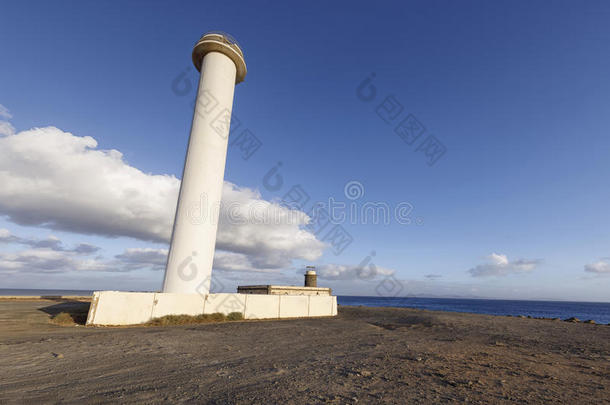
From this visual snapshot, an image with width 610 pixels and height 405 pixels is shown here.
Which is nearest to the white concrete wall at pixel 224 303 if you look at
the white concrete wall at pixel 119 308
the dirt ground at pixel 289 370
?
the white concrete wall at pixel 119 308

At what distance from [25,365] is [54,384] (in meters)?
2.27

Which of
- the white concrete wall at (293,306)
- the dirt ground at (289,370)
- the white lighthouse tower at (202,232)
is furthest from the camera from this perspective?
the white concrete wall at (293,306)

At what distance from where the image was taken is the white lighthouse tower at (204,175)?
17.7 meters

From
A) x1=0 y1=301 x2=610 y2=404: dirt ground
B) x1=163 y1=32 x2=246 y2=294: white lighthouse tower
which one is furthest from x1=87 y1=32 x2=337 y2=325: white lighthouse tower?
x1=0 y1=301 x2=610 y2=404: dirt ground

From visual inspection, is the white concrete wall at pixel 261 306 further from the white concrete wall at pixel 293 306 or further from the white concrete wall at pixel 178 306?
the white concrete wall at pixel 293 306

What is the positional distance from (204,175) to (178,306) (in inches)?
317

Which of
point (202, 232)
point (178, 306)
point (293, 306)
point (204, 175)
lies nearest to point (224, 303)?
point (178, 306)

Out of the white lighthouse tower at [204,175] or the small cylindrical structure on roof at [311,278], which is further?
the small cylindrical structure on roof at [311,278]

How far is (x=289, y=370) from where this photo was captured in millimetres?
7098

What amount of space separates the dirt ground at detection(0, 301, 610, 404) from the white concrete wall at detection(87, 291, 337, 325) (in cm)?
310

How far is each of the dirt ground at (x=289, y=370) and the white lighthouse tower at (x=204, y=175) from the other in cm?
589

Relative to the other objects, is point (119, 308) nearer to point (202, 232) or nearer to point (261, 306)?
point (202, 232)

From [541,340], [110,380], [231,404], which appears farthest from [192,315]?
[541,340]

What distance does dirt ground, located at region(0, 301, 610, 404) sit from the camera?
5.36 m
